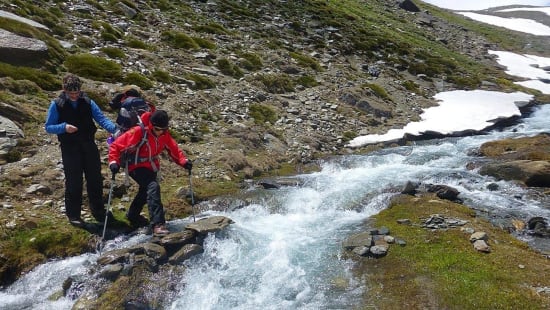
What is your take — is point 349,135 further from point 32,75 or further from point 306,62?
point 32,75

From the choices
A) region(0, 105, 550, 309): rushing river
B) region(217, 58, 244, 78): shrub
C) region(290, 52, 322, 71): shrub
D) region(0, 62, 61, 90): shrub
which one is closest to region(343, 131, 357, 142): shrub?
region(0, 105, 550, 309): rushing river

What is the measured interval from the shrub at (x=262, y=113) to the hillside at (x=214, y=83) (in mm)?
92

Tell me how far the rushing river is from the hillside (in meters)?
1.30

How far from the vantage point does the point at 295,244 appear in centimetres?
1020

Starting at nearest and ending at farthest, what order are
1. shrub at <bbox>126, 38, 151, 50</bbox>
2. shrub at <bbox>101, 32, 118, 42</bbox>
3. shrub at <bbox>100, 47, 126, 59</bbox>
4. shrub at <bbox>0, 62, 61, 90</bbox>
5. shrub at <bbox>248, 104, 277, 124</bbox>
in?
1. shrub at <bbox>0, 62, 61, 90</bbox>
2. shrub at <bbox>248, 104, 277, 124</bbox>
3. shrub at <bbox>100, 47, 126, 59</bbox>
4. shrub at <bbox>101, 32, 118, 42</bbox>
5. shrub at <bbox>126, 38, 151, 50</bbox>

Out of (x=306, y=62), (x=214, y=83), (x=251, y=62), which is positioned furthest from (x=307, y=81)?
(x=214, y=83)

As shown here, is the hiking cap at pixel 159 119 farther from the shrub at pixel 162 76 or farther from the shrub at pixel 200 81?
the shrub at pixel 200 81

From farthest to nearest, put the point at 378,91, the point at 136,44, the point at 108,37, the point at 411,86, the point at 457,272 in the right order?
1. the point at 411,86
2. the point at 378,91
3. the point at 136,44
4. the point at 108,37
5. the point at 457,272

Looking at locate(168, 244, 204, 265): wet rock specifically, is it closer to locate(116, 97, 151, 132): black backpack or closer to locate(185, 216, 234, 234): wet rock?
locate(185, 216, 234, 234): wet rock

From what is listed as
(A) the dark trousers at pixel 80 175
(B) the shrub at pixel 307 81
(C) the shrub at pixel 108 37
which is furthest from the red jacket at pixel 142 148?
(B) the shrub at pixel 307 81

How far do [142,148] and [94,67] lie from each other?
482 inches

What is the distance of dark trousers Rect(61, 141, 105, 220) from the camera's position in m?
9.58

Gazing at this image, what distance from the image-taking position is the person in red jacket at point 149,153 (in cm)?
916

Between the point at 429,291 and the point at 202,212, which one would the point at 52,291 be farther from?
the point at 429,291
